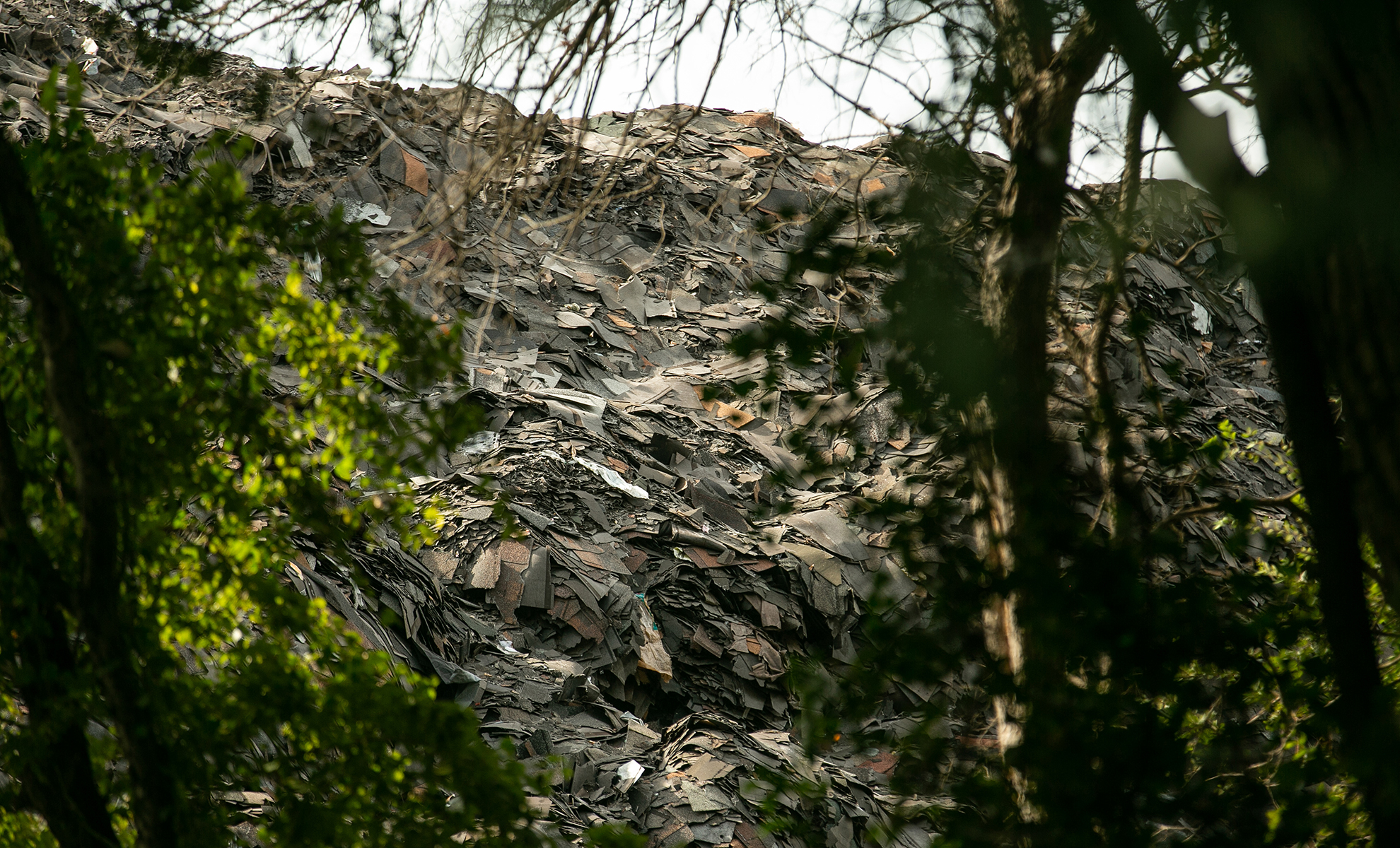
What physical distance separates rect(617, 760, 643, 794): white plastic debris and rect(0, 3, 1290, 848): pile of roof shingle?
0.03m

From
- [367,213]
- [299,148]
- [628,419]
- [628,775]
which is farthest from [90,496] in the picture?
[299,148]

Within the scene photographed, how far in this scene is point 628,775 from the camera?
18.6 feet

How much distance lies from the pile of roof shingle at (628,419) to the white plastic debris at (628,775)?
3cm

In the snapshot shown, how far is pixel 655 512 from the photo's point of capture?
8.23 meters

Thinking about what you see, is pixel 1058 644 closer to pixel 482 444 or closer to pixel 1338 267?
pixel 1338 267

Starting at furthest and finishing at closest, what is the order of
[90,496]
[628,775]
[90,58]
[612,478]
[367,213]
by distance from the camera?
[367,213], [90,58], [612,478], [628,775], [90,496]

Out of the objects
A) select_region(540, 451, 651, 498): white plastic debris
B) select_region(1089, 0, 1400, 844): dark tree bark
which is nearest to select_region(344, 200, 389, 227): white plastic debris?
select_region(540, 451, 651, 498): white plastic debris

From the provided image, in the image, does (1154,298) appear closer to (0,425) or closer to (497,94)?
(497,94)

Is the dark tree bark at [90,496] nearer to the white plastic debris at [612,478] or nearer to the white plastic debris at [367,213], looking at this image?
the white plastic debris at [612,478]

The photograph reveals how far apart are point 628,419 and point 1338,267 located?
8239mm

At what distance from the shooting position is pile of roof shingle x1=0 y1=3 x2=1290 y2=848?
12.3ft

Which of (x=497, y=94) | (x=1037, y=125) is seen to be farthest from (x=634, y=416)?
(x=1037, y=125)

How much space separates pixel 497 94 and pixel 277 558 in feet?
5.98

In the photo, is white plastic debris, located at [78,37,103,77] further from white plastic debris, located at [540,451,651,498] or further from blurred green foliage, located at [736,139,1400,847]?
blurred green foliage, located at [736,139,1400,847]
